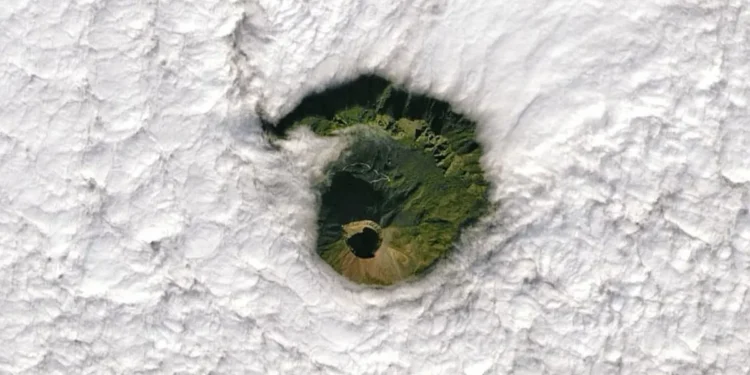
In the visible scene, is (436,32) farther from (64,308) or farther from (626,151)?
(64,308)

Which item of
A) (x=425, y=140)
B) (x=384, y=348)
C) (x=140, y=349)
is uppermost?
(x=425, y=140)

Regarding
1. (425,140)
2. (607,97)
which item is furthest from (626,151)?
(425,140)

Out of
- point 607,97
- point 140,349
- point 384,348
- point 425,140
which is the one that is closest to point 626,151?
point 607,97

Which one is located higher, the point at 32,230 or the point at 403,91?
the point at 403,91

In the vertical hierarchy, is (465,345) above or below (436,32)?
below

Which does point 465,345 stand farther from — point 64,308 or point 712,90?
point 64,308
